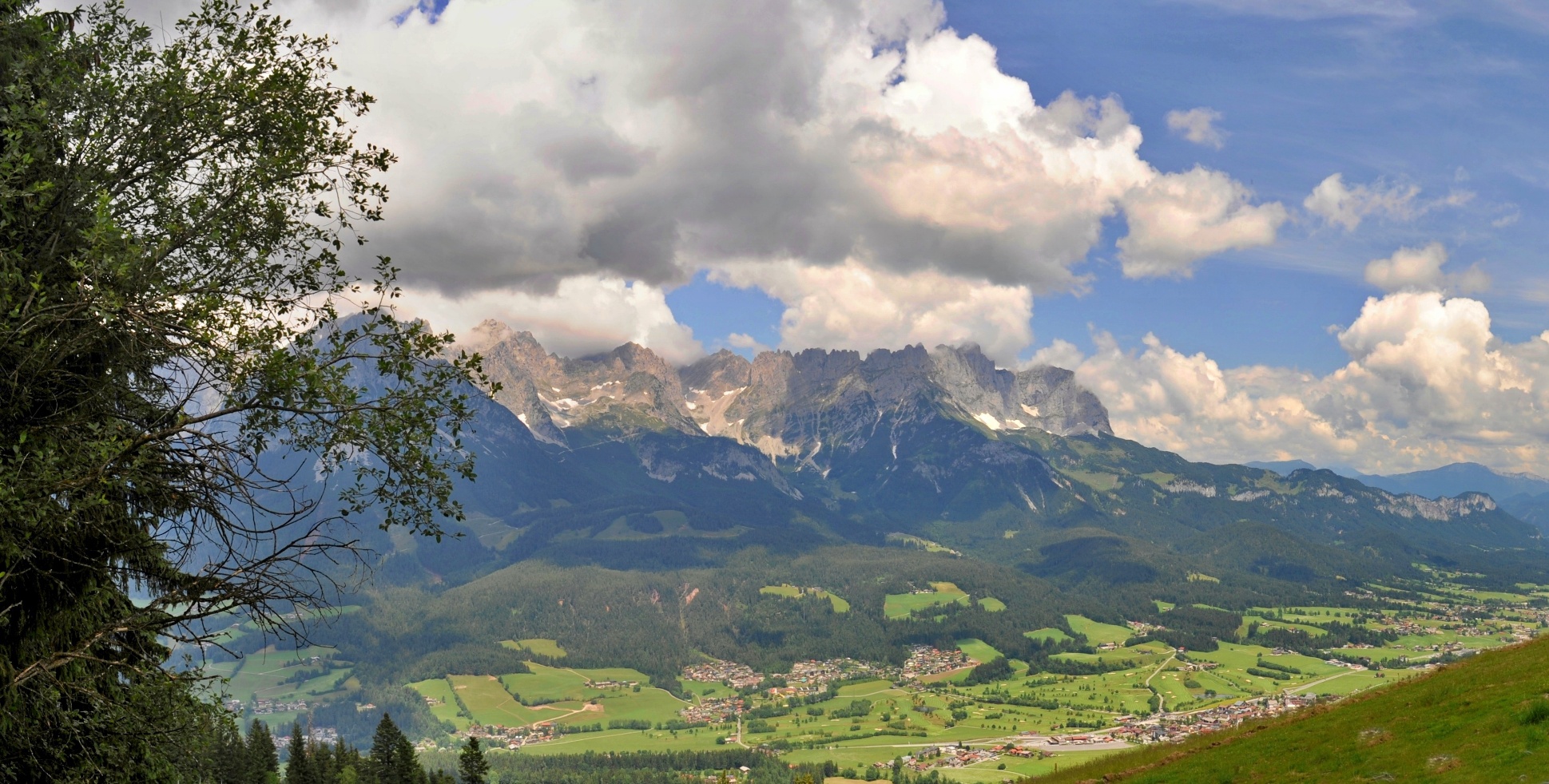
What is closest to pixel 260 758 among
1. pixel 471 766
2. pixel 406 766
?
pixel 406 766

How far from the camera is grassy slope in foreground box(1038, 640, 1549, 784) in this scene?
1606cm

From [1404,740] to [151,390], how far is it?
85.0 ft

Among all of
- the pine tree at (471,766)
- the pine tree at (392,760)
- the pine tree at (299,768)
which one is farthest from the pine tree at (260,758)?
the pine tree at (471,766)

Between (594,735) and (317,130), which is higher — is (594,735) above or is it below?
below

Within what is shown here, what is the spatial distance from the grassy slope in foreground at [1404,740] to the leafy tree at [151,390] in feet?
64.6

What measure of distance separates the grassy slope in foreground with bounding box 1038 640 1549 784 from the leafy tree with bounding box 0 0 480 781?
19.7 meters

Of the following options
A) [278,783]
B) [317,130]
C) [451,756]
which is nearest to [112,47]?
[317,130]

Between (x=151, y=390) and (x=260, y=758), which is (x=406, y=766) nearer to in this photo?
(x=260, y=758)

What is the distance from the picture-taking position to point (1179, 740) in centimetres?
2959

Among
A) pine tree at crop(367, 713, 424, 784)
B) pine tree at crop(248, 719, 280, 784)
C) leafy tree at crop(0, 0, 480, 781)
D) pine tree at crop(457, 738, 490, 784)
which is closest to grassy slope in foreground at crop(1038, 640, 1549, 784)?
leafy tree at crop(0, 0, 480, 781)

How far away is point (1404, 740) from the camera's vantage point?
18.9m

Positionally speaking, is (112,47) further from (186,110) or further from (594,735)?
(594,735)

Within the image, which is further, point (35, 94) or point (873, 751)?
point (873, 751)

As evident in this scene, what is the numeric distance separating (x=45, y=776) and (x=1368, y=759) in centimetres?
2453
